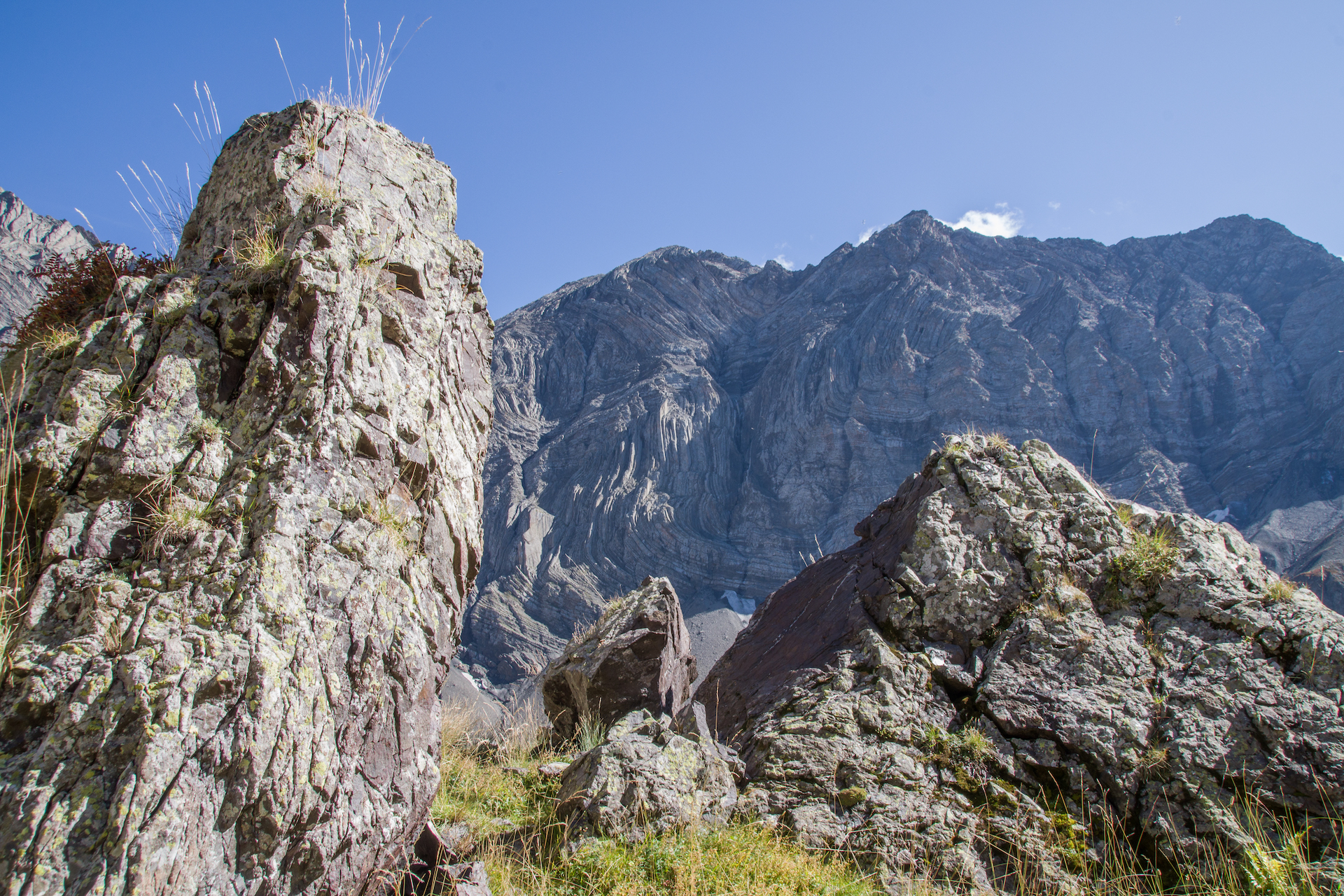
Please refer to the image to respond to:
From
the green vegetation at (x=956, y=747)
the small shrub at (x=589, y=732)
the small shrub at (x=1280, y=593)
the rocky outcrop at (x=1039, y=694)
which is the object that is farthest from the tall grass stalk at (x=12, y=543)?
the small shrub at (x=1280, y=593)

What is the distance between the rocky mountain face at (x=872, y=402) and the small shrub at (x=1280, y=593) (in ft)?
125

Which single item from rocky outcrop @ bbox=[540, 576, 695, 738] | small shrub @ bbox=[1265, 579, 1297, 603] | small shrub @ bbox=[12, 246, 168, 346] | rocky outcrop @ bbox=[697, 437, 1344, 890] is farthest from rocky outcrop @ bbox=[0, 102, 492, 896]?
small shrub @ bbox=[1265, 579, 1297, 603]

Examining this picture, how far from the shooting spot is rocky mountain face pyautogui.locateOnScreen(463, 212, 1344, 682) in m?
45.5

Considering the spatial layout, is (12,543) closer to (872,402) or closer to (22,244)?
(872,402)

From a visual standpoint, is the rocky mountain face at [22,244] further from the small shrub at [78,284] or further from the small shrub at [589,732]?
the small shrub at [589,732]

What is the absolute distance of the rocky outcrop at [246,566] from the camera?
2680 millimetres

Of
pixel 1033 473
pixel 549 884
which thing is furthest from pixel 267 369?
pixel 1033 473

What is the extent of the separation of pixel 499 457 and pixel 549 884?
2031 inches

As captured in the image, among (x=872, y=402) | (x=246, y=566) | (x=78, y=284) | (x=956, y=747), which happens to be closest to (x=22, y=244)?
(x=78, y=284)

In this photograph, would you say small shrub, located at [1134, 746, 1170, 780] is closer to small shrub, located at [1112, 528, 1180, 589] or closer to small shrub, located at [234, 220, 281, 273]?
small shrub, located at [1112, 528, 1180, 589]

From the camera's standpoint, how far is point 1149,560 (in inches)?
215

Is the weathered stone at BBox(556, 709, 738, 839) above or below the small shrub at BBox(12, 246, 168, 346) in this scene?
below

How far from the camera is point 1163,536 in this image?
18.3ft

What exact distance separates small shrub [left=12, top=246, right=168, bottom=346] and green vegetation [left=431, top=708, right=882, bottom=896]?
4.28 m
